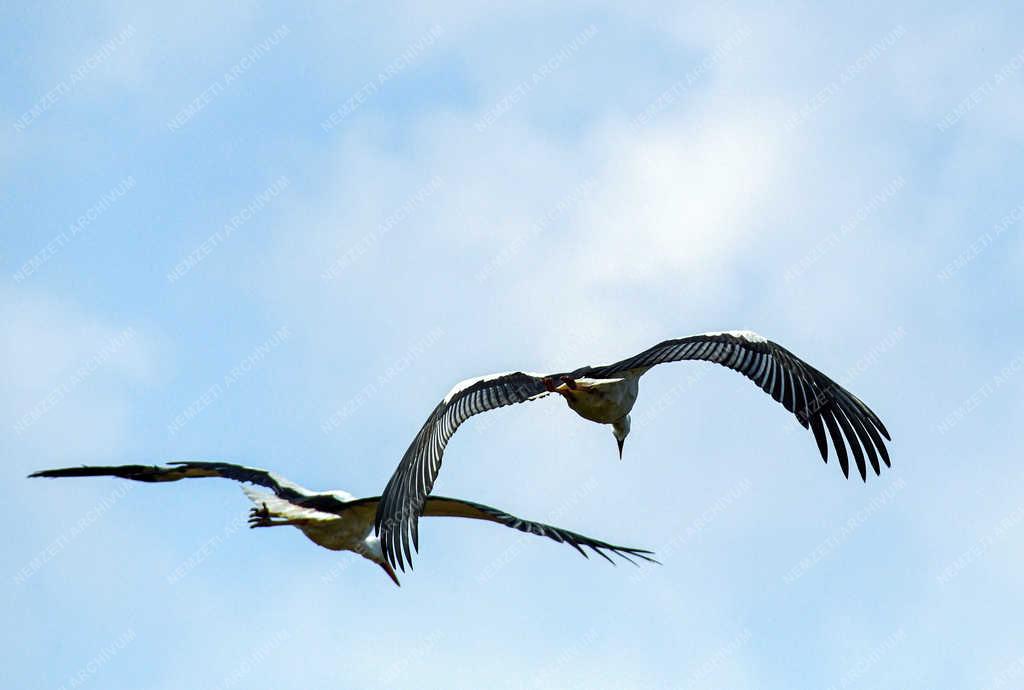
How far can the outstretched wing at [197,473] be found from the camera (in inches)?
1395

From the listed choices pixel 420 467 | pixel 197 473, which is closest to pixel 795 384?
pixel 420 467

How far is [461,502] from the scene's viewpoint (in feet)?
113

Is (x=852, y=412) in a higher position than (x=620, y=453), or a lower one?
lower

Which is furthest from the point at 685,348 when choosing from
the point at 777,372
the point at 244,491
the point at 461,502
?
the point at 244,491

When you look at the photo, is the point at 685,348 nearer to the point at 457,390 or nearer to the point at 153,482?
the point at 457,390

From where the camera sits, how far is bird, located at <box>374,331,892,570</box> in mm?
33312

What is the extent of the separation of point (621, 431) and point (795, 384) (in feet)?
14.0

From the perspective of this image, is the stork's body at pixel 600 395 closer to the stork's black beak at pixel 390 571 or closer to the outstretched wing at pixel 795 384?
the outstretched wing at pixel 795 384

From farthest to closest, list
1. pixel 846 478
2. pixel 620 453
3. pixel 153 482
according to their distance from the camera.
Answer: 1. pixel 620 453
2. pixel 153 482
3. pixel 846 478

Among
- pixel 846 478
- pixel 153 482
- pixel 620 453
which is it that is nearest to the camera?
pixel 846 478

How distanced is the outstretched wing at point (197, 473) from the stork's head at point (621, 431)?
522 centimetres

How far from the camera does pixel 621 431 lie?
38.2 meters

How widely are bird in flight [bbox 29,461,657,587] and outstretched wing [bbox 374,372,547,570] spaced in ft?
3.11

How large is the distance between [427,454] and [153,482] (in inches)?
182
